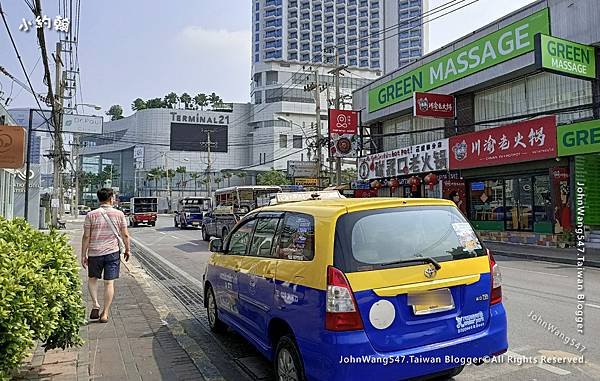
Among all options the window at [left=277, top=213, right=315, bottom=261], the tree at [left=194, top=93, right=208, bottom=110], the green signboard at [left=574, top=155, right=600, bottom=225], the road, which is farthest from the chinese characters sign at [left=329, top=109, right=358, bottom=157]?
the tree at [left=194, top=93, right=208, bottom=110]

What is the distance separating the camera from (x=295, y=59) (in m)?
118

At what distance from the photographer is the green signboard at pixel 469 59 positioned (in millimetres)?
17750

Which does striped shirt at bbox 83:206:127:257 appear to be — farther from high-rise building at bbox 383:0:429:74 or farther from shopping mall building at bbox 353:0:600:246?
high-rise building at bbox 383:0:429:74

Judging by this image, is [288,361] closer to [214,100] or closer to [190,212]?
[190,212]

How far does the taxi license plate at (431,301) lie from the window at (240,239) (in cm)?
215

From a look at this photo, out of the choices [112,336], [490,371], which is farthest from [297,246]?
[112,336]

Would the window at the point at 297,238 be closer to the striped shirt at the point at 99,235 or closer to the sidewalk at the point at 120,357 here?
the sidewalk at the point at 120,357

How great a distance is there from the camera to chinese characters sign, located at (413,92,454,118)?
68.7ft

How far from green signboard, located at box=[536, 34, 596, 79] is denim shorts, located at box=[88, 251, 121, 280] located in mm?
13718

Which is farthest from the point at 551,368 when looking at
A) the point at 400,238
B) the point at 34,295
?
the point at 34,295

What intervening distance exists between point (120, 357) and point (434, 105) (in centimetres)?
1913

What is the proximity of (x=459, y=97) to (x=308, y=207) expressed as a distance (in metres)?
20.0

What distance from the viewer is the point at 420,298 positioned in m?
3.61

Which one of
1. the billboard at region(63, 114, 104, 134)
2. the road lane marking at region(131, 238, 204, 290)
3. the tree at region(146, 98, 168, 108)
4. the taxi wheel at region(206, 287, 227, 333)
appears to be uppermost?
the tree at region(146, 98, 168, 108)
